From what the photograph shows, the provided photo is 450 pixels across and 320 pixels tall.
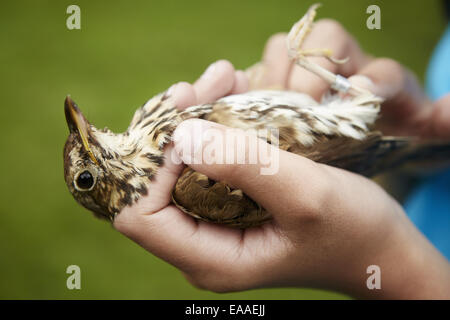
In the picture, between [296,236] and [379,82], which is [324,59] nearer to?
[379,82]

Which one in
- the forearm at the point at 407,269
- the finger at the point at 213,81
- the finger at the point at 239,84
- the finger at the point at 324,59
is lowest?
the forearm at the point at 407,269

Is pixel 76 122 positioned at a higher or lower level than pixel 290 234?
higher

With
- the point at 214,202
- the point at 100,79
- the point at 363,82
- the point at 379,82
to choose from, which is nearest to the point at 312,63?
the point at 363,82

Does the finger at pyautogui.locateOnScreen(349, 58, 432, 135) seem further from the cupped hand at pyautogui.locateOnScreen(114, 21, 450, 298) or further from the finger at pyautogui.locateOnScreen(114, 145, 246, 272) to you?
the finger at pyautogui.locateOnScreen(114, 145, 246, 272)

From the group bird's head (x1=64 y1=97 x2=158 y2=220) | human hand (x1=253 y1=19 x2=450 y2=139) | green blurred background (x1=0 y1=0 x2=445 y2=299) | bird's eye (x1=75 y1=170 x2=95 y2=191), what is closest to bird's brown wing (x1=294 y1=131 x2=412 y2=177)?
human hand (x1=253 y1=19 x2=450 y2=139)

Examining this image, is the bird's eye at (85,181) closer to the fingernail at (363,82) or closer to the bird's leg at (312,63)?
the bird's leg at (312,63)

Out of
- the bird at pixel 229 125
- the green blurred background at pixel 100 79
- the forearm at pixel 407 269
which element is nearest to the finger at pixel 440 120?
the bird at pixel 229 125

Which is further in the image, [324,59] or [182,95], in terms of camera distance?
[324,59]
